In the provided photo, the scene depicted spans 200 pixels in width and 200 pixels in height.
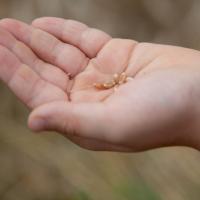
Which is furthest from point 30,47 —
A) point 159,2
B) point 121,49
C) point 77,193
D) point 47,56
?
point 159,2

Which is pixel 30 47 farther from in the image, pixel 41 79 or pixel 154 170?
pixel 154 170

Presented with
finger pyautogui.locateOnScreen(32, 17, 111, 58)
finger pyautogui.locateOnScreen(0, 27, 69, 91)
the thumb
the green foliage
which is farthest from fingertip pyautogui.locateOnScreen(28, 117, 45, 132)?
the green foliage

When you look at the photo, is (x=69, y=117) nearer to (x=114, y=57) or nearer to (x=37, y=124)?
(x=37, y=124)

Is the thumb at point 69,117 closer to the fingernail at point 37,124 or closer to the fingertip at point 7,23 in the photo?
the fingernail at point 37,124

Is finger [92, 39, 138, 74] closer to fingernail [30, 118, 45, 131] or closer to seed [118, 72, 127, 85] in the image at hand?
seed [118, 72, 127, 85]

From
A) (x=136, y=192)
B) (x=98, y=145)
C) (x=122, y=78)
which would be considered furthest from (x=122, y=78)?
(x=136, y=192)

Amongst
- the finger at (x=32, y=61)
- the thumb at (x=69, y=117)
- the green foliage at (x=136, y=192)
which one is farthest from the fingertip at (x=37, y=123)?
the green foliage at (x=136, y=192)
